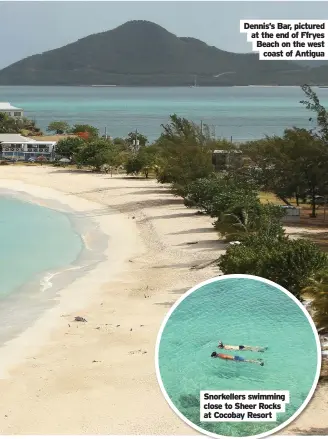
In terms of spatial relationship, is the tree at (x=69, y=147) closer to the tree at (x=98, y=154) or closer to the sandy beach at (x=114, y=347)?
the tree at (x=98, y=154)

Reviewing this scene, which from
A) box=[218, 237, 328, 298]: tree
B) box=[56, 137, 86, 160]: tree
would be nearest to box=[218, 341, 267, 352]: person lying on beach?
box=[218, 237, 328, 298]: tree

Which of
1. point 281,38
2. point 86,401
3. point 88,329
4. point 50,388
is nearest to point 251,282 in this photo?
point 281,38

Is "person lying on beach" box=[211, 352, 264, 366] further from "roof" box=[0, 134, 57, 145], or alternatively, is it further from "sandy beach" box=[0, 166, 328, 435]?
"roof" box=[0, 134, 57, 145]

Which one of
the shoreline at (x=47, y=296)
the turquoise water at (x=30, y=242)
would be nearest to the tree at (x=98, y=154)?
the turquoise water at (x=30, y=242)

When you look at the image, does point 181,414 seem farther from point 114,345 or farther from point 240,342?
point 114,345

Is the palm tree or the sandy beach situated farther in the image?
the palm tree

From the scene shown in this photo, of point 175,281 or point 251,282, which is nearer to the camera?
point 251,282
